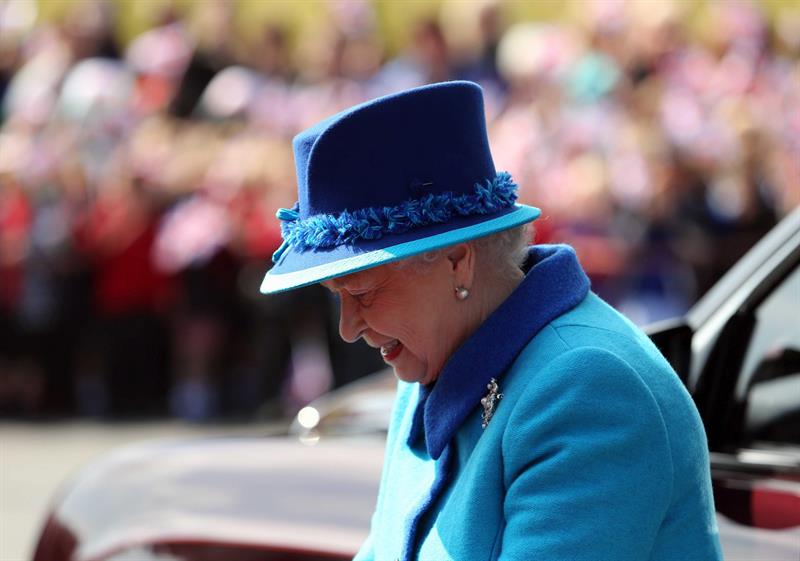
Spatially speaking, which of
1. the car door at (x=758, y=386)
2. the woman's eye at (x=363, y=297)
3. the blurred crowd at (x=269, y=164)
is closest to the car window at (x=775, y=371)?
the car door at (x=758, y=386)

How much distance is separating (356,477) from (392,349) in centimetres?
74

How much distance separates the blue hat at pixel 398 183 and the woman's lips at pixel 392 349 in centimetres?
21

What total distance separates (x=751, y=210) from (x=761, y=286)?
15.1 ft

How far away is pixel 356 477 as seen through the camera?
2.84m

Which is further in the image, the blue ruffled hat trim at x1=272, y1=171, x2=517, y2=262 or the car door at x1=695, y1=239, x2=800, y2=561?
the car door at x1=695, y1=239, x2=800, y2=561

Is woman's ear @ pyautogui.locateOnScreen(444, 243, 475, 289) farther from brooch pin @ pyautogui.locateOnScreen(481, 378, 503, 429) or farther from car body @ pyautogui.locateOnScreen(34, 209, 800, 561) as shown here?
car body @ pyautogui.locateOnScreen(34, 209, 800, 561)

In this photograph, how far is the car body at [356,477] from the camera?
243 centimetres

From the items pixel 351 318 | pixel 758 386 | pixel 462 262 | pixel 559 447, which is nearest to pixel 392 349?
pixel 351 318

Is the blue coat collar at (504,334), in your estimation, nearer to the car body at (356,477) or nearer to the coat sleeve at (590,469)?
the coat sleeve at (590,469)

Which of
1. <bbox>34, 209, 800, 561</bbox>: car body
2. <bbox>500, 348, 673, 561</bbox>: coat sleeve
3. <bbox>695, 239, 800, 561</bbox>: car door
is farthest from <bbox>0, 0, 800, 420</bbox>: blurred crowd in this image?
<bbox>500, 348, 673, 561</bbox>: coat sleeve

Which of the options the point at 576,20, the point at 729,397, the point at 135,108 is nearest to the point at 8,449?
the point at 135,108

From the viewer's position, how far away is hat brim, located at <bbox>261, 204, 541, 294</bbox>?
1.97 m

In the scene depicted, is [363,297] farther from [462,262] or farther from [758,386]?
[758,386]

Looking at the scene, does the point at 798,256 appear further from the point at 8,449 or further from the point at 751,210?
the point at 8,449
